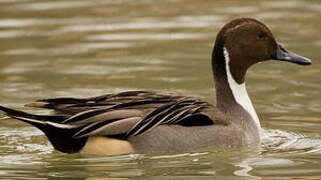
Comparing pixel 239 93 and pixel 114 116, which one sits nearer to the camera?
pixel 114 116

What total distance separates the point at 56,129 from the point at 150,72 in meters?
3.28

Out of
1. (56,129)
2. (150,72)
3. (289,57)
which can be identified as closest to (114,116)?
(56,129)

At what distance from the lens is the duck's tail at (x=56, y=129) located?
929 cm

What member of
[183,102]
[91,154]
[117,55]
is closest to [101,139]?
[91,154]

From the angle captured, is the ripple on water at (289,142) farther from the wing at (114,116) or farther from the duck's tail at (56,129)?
the duck's tail at (56,129)

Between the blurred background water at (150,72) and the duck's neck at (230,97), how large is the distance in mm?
230

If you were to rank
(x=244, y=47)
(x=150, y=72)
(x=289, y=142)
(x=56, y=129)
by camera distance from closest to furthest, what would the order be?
(x=56, y=129) → (x=289, y=142) → (x=244, y=47) → (x=150, y=72)

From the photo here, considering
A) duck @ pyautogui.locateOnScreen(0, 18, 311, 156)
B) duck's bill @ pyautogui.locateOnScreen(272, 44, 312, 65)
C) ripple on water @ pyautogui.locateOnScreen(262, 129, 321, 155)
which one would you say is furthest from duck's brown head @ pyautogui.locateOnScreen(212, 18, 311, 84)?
ripple on water @ pyautogui.locateOnScreen(262, 129, 321, 155)

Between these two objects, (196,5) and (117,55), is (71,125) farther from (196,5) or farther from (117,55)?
(196,5)

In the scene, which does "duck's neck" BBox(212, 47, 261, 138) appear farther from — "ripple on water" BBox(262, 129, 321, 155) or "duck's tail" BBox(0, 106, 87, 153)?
"duck's tail" BBox(0, 106, 87, 153)

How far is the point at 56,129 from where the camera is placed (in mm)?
9344

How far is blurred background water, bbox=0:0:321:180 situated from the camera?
9.25 meters

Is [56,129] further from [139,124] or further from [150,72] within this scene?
[150,72]

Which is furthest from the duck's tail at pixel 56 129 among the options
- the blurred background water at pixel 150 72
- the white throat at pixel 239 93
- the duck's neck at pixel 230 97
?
the white throat at pixel 239 93
